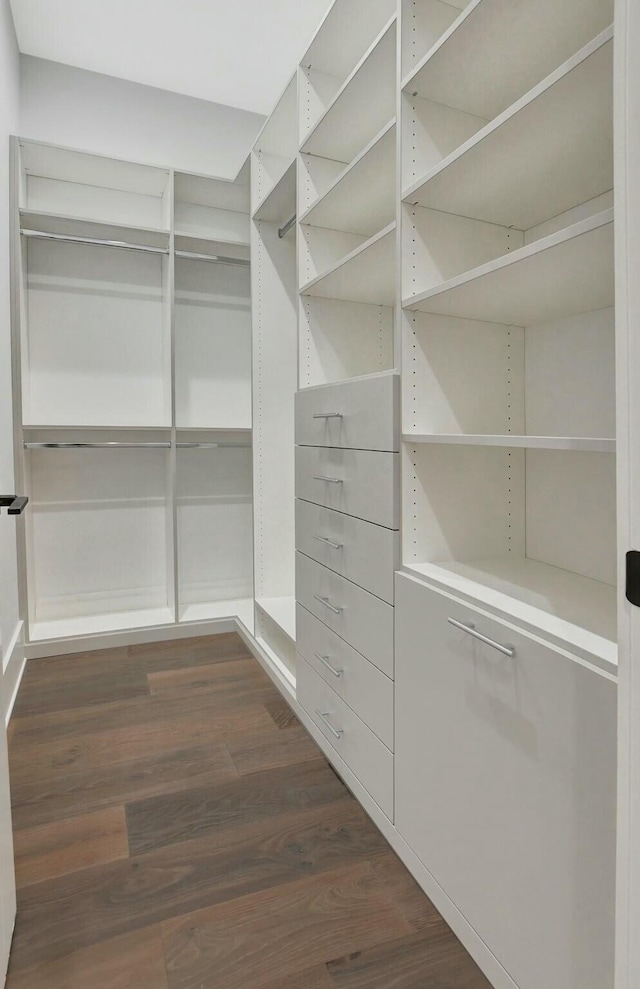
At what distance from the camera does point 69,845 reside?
149cm

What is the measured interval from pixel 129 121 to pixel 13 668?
2.73 metres

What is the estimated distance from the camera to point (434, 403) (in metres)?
1.42

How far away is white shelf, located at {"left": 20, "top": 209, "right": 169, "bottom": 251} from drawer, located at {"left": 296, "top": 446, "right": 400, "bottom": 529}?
5.20 feet

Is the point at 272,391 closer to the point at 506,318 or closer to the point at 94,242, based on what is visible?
the point at 94,242

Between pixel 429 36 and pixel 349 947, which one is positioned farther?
pixel 429 36

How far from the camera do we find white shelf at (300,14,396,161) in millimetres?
1461

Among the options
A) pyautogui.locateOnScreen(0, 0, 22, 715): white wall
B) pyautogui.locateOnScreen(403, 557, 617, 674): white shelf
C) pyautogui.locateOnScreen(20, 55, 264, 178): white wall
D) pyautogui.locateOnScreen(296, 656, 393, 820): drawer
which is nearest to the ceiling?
pyautogui.locateOnScreen(20, 55, 264, 178): white wall

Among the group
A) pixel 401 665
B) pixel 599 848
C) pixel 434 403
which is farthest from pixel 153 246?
pixel 599 848

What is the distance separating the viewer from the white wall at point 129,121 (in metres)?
2.74

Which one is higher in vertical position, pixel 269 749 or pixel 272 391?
pixel 272 391

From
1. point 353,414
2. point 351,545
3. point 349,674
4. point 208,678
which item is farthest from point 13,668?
point 353,414

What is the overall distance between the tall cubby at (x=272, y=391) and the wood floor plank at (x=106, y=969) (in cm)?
143

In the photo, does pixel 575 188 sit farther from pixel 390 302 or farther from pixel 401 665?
pixel 401 665

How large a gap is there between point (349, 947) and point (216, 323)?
284 cm
